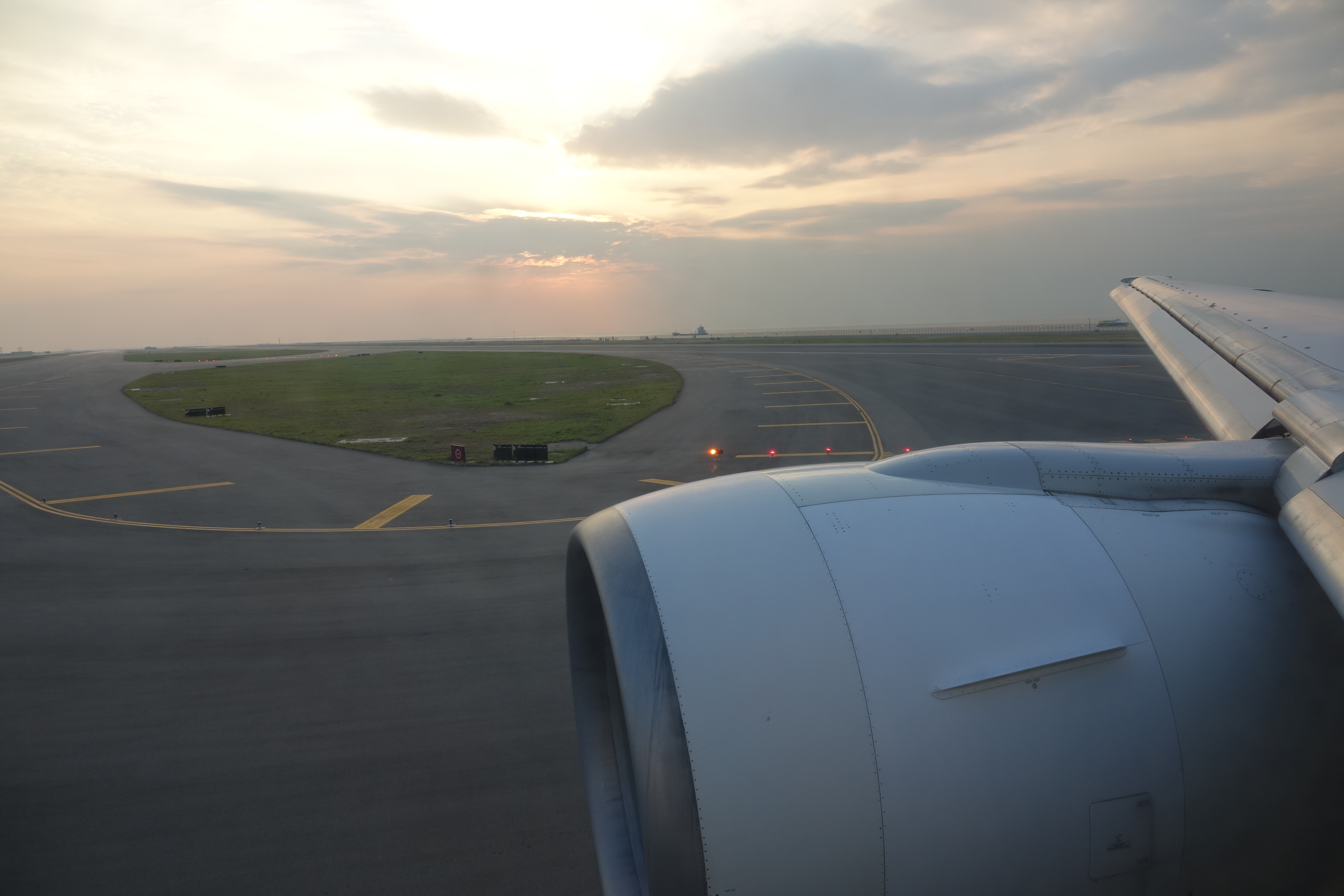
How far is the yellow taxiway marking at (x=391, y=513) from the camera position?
15195 millimetres

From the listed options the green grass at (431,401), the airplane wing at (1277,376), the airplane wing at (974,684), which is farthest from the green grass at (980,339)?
the airplane wing at (974,684)

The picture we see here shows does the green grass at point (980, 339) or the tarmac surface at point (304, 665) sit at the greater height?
the green grass at point (980, 339)

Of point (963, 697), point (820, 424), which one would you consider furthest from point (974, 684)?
point (820, 424)

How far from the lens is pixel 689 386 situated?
42219 millimetres

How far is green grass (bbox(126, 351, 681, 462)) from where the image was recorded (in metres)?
26.8

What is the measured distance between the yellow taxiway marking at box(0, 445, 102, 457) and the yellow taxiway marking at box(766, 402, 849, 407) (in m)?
27.9

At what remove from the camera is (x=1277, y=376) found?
5.49 m

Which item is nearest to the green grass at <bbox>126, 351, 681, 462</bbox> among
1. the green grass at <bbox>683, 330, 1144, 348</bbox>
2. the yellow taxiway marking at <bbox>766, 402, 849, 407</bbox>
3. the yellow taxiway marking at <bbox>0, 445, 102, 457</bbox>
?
the yellow taxiway marking at <bbox>0, 445, 102, 457</bbox>

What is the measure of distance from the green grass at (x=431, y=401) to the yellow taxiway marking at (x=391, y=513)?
15.4ft

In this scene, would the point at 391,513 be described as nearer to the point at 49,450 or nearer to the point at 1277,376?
the point at 1277,376

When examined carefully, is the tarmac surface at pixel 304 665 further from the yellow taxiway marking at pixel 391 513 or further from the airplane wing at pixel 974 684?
the airplane wing at pixel 974 684

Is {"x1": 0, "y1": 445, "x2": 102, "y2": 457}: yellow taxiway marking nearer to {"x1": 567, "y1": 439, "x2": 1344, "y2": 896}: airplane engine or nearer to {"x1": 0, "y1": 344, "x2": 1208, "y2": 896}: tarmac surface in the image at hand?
{"x1": 0, "y1": 344, "x2": 1208, "y2": 896}: tarmac surface

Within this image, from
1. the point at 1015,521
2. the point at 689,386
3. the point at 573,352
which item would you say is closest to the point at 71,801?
the point at 1015,521

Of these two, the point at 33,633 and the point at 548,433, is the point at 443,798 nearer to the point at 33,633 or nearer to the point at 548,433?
the point at 33,633
